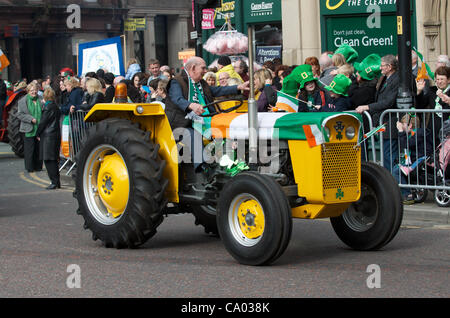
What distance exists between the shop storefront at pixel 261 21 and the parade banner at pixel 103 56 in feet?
11.5

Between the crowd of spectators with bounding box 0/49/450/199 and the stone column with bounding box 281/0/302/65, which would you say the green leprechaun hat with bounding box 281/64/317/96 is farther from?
the stone column with bounding box 281/0/302/65

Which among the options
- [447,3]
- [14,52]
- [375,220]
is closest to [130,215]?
[375,220]

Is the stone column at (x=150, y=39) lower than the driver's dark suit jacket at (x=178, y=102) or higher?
higher

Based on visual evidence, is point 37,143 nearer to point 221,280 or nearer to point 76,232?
point 76,232

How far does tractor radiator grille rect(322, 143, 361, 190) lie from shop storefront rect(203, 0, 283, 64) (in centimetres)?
1415

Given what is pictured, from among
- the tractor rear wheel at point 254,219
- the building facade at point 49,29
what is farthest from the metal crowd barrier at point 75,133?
the building facade at point 49,29

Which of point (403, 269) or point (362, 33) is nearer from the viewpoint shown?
point (403, 269)

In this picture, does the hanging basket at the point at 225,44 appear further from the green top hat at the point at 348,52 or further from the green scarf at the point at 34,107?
the green top hat at the point at 348,52

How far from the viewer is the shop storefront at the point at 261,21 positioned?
22469 mm

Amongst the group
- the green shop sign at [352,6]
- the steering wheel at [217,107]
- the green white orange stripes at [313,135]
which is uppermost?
the green shop sign at [352,6]

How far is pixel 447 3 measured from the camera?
60.1ft

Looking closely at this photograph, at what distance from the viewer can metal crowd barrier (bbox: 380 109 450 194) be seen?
11.1 meters

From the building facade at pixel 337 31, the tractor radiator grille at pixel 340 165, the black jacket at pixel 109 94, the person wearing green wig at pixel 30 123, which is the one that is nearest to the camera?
the tractor radiator grille at pixel 340 165

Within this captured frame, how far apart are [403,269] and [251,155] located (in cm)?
168
